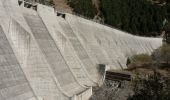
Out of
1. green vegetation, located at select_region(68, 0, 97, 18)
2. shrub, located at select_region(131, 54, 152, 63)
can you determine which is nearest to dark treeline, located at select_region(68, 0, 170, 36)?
green vegetation, located at select_region(68, 0, 97, 18)

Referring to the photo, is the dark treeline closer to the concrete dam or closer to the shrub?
the shrub

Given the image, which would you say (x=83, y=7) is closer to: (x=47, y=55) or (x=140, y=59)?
(x=140, y=59)

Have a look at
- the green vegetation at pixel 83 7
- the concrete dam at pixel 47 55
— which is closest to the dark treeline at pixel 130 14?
the green vegetation at pixel 83 7

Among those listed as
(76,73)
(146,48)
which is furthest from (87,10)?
(76,73)

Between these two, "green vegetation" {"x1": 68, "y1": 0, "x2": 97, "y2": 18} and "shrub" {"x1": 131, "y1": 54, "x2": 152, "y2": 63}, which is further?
"green vegetation" {"x1": 68, "y1": 0, "x2": 97, "y2": 18}

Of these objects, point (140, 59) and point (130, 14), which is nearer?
point (140, 59)

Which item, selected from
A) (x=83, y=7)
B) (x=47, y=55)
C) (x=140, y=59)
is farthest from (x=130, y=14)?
(x=47, y=55)
